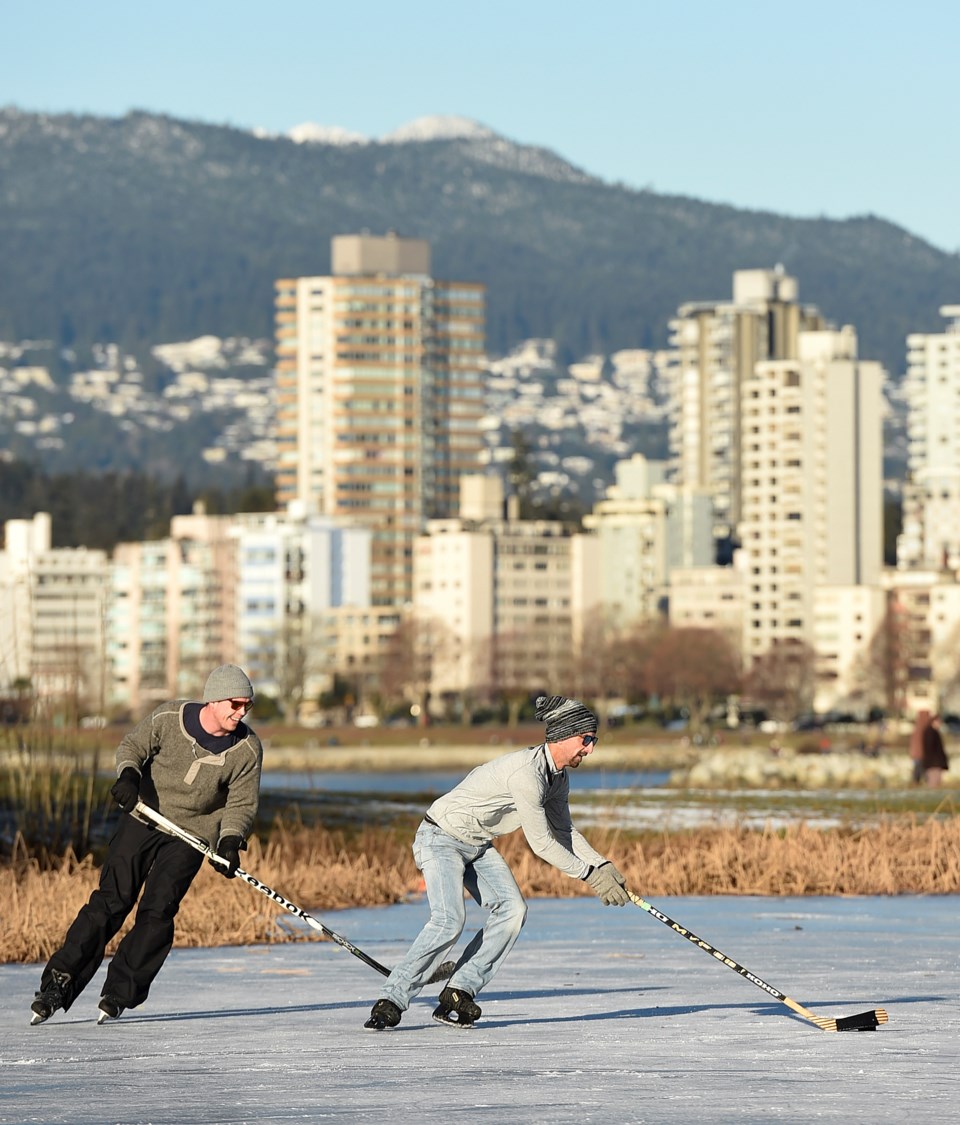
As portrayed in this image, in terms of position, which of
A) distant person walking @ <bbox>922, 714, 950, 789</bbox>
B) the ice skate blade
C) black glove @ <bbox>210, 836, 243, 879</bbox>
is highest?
black glove @ <bbox>210, 836, 243, 879</bbox>

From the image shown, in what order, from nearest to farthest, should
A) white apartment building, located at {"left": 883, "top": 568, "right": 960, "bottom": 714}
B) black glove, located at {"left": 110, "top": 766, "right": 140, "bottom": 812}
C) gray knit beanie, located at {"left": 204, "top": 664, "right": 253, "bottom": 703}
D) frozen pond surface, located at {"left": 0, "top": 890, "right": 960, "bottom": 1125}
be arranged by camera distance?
frozen pond surface, located at {"left": 0, "top": 890, "right": 960, "bottom": 1125}
black glove, located at {"left": 110, "top": 766, "right": 140, "bottom": 812}
gray knit beanie, located at {"left": 204, "top": 664, "right": 253, "bottom": 703}
white apartment building, located at {"left": 883, "top": 568, "right": 960, "bottom": 714}

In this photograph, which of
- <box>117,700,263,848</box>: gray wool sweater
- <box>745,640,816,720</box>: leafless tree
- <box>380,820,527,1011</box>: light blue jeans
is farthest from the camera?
<box>745,640,816,720</box>: leafless tree

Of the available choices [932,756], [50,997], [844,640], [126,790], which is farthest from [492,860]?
[844,640]

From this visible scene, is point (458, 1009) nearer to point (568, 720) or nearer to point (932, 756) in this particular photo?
point (568, 720)

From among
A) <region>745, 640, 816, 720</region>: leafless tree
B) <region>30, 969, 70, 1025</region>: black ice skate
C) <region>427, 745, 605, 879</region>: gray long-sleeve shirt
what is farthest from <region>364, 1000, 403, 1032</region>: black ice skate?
<region>745, 640, 816, 720</region>: leafless tree

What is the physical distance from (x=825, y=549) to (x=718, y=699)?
27408 millimetres

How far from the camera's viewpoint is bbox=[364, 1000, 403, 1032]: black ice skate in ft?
41.8

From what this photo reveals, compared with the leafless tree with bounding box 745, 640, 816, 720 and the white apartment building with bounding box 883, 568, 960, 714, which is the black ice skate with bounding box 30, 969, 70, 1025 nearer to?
the white apartment building with bounding box 883, 568, 960, 714

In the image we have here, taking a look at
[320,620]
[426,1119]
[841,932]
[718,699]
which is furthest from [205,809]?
[320,620]

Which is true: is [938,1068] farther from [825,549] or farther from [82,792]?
[825,549]

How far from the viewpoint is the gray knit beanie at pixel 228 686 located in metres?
13.2

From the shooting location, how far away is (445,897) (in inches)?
509

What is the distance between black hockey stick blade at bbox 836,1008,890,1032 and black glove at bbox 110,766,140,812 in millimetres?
3710

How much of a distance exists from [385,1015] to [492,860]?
39.9 inches
